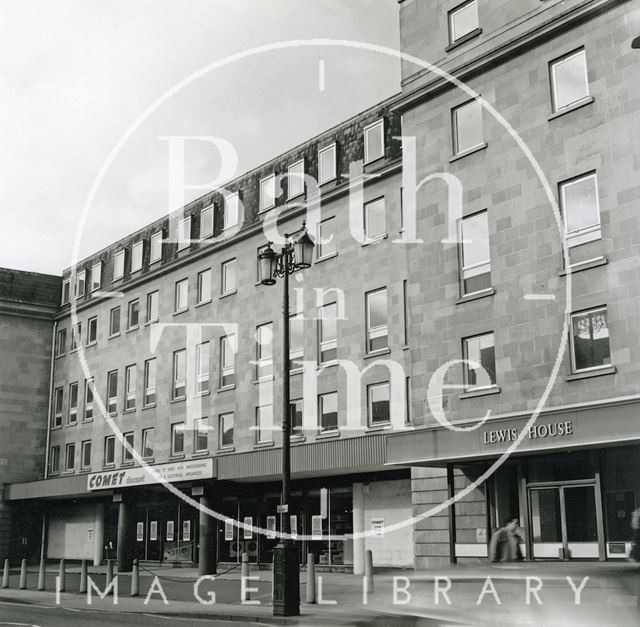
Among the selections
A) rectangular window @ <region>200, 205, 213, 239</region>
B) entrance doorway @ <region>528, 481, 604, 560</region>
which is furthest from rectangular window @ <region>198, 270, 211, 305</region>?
entrance doorway @ <region>528, 481, 604, 560</region>

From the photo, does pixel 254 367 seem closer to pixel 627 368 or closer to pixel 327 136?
pixel 327 136

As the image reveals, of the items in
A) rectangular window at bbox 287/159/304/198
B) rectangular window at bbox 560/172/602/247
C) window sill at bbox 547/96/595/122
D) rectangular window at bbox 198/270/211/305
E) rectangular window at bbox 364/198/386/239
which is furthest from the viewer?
rectangular window at bbox 198/270/211/305

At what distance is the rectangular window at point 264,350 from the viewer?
3347 cm

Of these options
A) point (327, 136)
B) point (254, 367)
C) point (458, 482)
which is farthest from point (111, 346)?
point (458, 482)

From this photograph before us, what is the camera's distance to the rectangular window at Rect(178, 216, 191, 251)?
39688 mm

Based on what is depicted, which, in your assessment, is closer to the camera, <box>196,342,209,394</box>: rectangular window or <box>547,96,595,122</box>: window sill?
<box>547,96,595,122</box>: window sill

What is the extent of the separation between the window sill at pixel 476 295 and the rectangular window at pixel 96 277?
90.9 feet

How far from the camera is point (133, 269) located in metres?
43.6

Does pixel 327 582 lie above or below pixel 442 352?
below

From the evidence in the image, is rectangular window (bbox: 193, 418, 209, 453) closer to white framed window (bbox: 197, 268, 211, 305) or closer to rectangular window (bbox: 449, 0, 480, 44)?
white framed window (bbox: 197, 268, 211, 305)

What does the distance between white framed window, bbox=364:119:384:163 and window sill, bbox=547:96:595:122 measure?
937cm

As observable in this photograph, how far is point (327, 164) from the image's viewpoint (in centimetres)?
3269

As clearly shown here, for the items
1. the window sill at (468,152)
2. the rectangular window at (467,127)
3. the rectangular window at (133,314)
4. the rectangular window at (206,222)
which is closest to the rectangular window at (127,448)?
the rectangular window at (133,314)

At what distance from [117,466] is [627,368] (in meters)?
27.7
